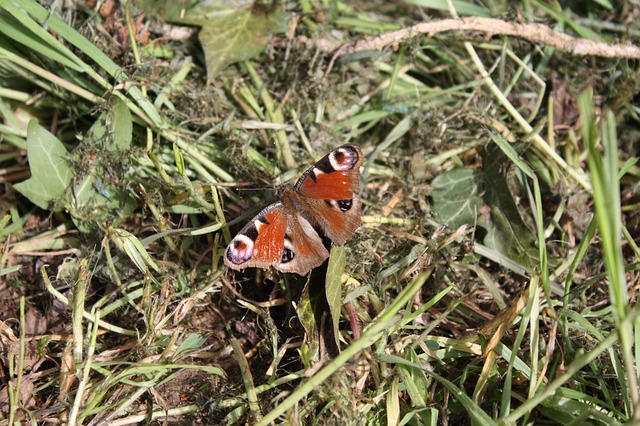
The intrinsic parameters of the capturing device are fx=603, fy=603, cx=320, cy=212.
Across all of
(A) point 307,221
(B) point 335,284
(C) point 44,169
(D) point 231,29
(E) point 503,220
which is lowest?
(E) point 503,220

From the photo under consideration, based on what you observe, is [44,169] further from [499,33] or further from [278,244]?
[499,33]

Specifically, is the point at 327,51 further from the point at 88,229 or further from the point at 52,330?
the point at 52,330

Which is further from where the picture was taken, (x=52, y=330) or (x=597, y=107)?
(x=597, y=107)

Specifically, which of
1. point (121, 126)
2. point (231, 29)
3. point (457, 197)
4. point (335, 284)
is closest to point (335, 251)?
point (335, 284)

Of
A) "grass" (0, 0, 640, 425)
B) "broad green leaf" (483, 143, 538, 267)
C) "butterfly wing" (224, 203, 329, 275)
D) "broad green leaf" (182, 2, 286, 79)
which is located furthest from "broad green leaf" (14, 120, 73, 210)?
"broad green leaf" (483, 143, 538, 267)

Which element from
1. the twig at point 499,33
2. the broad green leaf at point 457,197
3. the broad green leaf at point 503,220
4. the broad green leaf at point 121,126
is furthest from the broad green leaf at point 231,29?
the broad green leaf at point 503,220

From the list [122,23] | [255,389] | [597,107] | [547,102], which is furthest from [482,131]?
[122,23]
